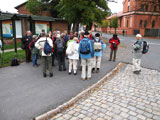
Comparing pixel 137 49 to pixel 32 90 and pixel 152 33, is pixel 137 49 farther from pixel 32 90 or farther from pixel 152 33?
pixel 152 33

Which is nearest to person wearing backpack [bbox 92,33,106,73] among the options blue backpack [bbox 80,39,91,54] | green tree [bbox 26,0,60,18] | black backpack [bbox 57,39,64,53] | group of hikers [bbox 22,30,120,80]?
group of hikers [bbox 22,30,120,80]

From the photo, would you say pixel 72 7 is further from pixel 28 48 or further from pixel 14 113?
pixel 14 113

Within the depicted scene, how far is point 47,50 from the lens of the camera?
6059 mm

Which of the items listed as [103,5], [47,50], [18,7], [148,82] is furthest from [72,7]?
[18,7]

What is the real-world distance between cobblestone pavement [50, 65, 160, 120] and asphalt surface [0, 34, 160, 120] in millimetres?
543

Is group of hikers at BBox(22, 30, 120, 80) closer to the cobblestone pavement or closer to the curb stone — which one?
the curb stone

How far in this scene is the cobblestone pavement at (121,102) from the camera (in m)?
3.77

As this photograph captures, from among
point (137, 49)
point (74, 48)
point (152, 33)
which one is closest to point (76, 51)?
point (74, 48)

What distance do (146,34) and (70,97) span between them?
4068 cm

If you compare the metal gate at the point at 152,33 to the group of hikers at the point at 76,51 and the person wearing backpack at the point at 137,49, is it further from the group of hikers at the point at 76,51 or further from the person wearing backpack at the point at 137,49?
the group of hikers at the point at 76,51

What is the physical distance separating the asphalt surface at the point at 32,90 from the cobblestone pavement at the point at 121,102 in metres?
0.54

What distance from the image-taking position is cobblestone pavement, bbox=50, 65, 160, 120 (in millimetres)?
3770

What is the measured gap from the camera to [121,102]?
4.46m

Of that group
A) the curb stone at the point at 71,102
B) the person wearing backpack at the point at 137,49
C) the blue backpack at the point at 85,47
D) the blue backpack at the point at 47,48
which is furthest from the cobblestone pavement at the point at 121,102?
the blue backpack at the point at 47,48
